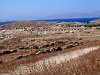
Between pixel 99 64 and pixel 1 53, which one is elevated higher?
pixel 99 64

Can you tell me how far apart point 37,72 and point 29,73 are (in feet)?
0.74

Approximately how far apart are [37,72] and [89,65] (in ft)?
5.10

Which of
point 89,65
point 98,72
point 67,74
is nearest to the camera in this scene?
point 67,74

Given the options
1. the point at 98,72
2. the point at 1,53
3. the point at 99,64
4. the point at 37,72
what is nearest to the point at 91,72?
the point at 98,72

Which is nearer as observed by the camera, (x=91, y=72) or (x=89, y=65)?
(x=91, y=72)

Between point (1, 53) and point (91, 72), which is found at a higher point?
point (91, 72)

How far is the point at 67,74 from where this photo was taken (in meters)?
7.71

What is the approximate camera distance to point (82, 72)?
8008mm

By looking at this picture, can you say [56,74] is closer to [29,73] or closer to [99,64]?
[29,73]

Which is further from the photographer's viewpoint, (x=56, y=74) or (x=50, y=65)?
(x=50, y=65)

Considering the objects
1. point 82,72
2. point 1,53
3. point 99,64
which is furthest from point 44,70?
point 1,53

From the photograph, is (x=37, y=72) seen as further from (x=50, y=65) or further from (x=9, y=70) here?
(x=9, y=70)

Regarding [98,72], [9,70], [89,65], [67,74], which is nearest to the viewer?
[67,74]

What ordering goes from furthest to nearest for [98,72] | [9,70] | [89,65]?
[9,70] < [89,65] < [98,72]
